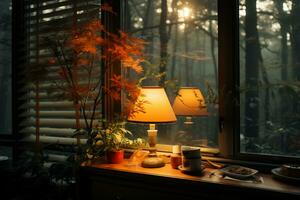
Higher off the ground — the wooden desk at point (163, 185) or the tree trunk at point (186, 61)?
the tree trunk at point (186, 61)

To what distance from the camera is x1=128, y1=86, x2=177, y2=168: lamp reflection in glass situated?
1875mm

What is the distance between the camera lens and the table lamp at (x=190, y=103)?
2.07 metres

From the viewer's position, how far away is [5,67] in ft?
10.0

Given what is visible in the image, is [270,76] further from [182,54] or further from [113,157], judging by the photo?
[113,157]

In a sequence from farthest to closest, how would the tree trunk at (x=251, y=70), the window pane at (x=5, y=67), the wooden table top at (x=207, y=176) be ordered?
the window pane at (x=5, y=67) < the tree trunk at (x=251, y=70) < the wooden table top at (x=207, y=176)

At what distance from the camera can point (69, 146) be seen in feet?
8.37

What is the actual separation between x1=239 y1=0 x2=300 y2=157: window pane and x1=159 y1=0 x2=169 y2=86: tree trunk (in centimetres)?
57

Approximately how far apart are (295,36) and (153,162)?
3.89 feet

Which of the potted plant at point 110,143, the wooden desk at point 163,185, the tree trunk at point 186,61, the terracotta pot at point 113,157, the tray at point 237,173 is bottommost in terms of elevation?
the wooden desk at point 163,185

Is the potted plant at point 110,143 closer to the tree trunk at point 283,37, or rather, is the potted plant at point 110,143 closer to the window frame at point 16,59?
the tree trunk at point 283,37

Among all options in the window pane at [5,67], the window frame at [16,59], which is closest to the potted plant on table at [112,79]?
the window frame at [16,59]

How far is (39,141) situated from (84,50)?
1.10 meters

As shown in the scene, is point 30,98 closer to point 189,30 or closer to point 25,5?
point 25,5

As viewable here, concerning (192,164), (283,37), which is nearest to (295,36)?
(283,37)
